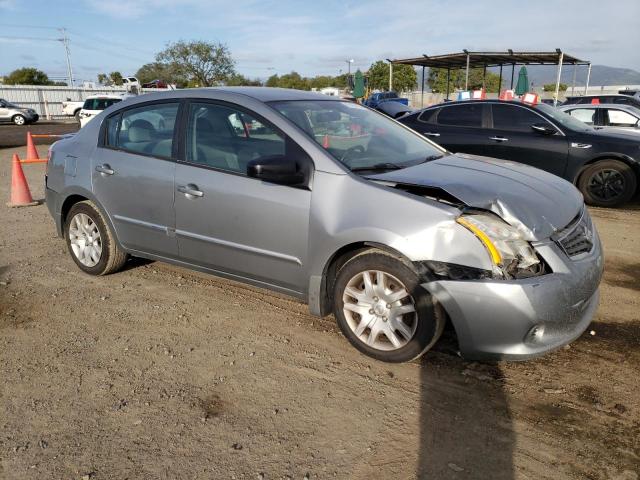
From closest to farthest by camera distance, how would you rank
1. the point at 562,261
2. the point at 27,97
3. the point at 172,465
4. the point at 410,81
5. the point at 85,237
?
the point at 172,465, the point at 562,261, the point at 85,237, the point at 27,97, the point at 410,81

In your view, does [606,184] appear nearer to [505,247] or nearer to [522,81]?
[505,247]

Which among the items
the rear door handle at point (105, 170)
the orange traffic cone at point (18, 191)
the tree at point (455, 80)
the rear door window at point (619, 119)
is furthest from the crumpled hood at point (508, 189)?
the tree at point (455, 80)

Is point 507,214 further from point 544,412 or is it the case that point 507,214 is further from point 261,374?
point 261,374

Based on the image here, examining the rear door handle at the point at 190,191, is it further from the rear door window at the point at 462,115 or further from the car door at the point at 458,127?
the rear door window at the point at 462,115

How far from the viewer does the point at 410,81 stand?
64.7m

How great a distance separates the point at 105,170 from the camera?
448cm

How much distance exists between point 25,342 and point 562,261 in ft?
11.5

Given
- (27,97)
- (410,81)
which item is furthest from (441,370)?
(410,81)

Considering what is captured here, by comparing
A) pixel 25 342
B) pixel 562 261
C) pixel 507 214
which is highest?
pixel 507 214

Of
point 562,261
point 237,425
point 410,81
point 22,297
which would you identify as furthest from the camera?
point 410,81

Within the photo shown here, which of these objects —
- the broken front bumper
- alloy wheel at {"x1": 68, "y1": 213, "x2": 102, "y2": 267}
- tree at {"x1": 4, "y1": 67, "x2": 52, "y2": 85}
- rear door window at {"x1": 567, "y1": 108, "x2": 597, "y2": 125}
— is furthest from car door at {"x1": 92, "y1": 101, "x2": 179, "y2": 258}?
tree at {"x1": 4, "y1": 67, "x2": 52, "y2": 85}

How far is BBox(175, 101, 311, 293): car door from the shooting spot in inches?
139

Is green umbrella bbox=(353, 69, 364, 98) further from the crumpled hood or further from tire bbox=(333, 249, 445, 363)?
tire bbox=(333, 249, 445, 363)

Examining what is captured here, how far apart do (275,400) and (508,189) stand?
6.20 feet
